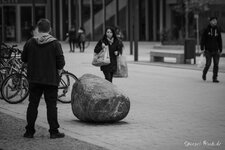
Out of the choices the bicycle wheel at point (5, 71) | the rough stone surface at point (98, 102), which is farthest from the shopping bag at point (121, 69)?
the rough stone surface at point (98, 102)

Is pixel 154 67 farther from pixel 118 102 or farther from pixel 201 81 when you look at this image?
pixel 118 102

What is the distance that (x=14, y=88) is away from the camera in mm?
14328

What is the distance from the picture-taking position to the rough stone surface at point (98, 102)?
36.4 feet

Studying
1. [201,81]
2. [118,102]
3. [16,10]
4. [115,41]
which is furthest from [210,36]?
[16,10]

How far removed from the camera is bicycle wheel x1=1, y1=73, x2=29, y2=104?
1438cm

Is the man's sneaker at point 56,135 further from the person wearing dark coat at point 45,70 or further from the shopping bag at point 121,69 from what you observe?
the shopping bag at point 121,69

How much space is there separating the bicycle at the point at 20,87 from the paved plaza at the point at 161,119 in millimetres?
196

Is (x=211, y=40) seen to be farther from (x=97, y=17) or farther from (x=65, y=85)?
(x=97, y=17)

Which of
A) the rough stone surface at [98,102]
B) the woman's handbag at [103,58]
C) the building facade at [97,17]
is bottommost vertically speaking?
the rough stone surface at [98,102]

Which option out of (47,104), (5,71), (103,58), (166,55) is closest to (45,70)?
(47,104)

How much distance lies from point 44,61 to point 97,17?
51.5m

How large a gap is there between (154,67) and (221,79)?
19.9 feet

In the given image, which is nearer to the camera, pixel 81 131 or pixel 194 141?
pixel 194 141

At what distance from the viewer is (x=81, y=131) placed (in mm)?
10500
